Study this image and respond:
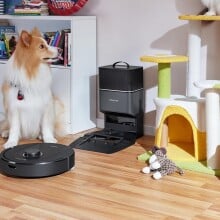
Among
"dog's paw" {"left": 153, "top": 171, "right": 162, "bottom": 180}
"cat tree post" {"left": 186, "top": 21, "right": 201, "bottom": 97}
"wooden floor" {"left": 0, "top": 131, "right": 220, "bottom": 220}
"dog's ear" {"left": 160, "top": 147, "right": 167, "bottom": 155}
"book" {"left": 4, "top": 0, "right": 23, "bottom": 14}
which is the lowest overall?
"wooden floor" {"left": 0, "top": 131, "right": 220, "bottom": 220}

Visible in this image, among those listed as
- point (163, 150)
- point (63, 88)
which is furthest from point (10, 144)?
point (163, 150)

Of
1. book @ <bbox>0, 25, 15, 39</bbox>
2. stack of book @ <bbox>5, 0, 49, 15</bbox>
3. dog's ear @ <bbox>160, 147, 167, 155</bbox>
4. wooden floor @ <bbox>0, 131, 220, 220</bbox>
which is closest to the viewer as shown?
wooden floor @ <bbox>0, 131, 220, 220</bbox>

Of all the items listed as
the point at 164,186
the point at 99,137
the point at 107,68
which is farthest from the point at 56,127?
the point at 164,186

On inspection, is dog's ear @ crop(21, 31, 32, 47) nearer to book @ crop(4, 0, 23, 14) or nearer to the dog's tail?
the dog's tail

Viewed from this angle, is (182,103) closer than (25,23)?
Yes

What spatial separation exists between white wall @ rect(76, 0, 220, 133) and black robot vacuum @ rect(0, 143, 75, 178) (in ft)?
3.36

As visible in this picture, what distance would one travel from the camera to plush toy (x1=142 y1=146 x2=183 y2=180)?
2582mm

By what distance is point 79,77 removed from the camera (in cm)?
350

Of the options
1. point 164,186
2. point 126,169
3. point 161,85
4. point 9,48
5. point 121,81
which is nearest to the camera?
point 164,186

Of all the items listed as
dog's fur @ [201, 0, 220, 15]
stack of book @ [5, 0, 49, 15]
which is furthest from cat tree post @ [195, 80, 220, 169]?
stack of book @ [5, 0, 49, 15]

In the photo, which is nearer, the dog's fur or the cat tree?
the cat tree

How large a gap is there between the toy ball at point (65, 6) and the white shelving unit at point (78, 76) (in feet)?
0.23

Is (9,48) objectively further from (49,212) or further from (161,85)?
(49,212)

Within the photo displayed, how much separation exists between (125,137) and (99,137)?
0.18m
